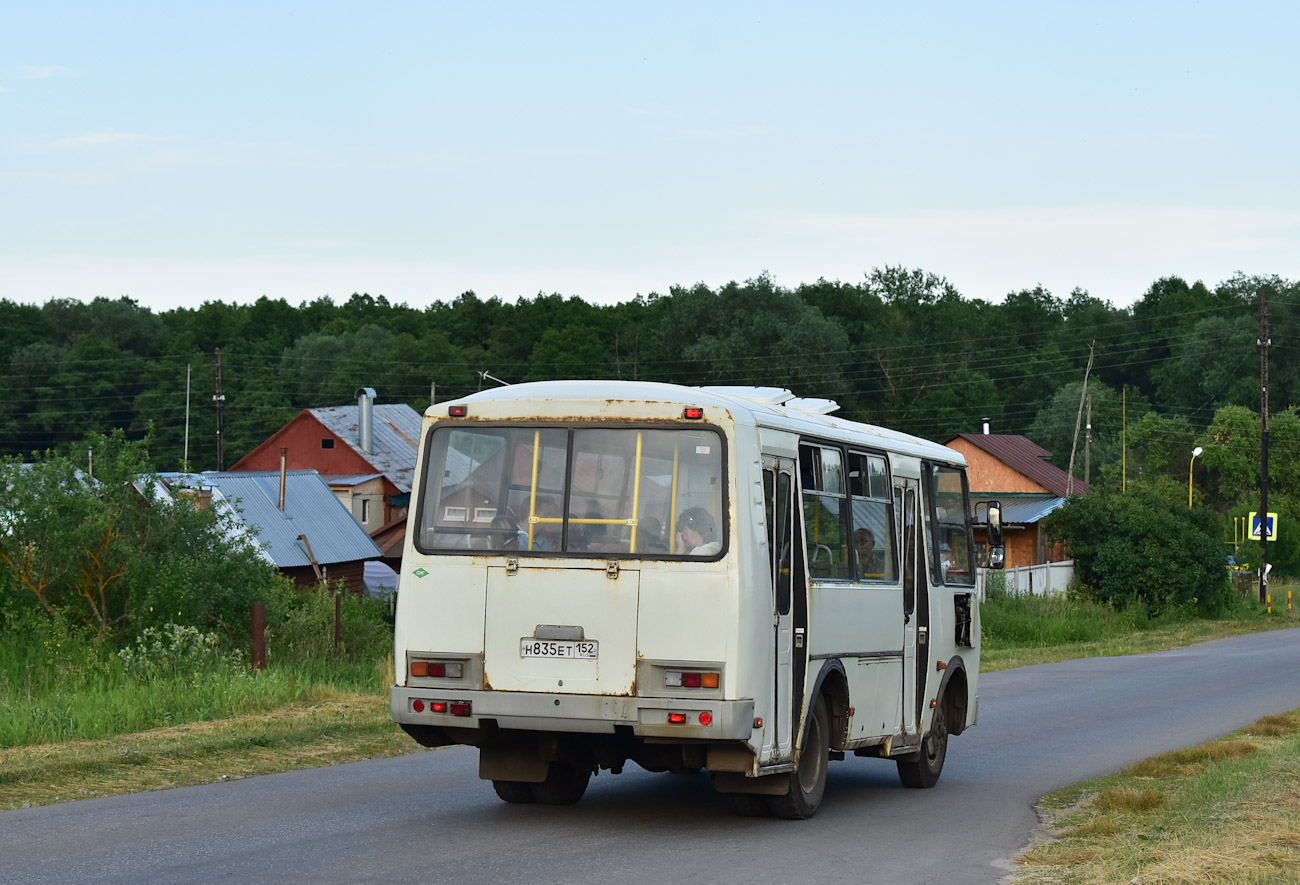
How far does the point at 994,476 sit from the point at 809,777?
62.6 meters

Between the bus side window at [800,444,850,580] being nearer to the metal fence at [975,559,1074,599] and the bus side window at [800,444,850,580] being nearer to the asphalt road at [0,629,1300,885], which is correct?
the asphalt road at [0,629,1300,885]

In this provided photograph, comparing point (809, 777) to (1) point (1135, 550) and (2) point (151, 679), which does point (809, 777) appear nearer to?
(2) point (151, 679)

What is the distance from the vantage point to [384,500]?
251 feet

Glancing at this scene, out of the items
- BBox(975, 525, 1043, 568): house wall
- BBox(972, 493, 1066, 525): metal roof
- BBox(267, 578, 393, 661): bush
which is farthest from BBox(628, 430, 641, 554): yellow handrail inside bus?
BBox(975, 525, 1043, 568): house wall

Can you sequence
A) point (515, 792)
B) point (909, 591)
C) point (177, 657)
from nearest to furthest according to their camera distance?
point (515, 792), point (909, 591), point (177, 657)

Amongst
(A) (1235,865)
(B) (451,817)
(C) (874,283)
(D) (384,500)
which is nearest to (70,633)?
(B) (451,817)

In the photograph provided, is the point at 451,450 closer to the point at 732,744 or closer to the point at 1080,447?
the point at 732,744

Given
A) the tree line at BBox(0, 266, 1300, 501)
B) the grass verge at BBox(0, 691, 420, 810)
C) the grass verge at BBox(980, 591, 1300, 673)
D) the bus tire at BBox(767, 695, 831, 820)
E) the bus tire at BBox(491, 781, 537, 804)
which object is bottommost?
the grass verge at BBox(980, 591, 1300, 673)

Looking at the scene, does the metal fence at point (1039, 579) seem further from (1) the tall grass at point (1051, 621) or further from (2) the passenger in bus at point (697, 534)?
(2) the passenger in bus at point (697, 534)

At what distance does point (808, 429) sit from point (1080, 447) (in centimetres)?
9718

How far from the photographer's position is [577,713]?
31.9 ft

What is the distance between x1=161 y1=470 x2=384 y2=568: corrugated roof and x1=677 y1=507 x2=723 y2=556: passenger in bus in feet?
126

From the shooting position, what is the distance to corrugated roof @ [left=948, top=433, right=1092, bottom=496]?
231ft

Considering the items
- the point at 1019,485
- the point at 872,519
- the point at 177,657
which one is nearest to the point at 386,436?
the point at 1019,485
